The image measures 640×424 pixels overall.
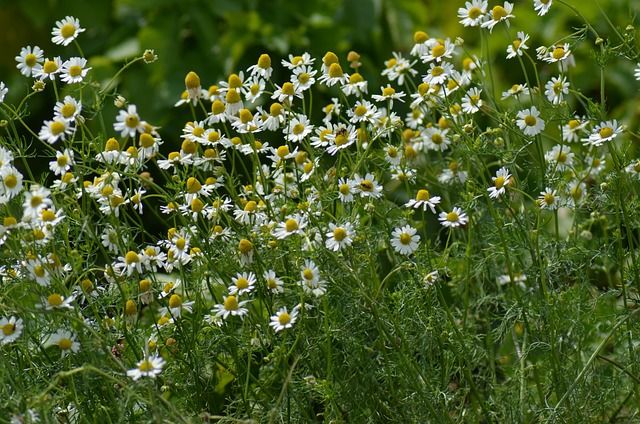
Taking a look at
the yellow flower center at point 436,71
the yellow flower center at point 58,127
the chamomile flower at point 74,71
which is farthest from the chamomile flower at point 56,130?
the yellow flower center at point 436,71

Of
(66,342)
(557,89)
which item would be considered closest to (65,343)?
(66,342)

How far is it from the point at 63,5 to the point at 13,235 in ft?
8.70

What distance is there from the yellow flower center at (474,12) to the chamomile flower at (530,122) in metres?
0.19

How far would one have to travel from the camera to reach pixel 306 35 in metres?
3.57

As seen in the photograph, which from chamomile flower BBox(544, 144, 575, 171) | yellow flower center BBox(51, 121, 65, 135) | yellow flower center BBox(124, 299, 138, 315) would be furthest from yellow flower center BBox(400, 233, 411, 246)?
yellow flower center BBox(51, 121, 65, 135)

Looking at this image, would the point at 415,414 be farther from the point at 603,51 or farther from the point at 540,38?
the point at 540,38

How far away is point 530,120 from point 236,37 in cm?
209

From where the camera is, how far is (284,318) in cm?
140

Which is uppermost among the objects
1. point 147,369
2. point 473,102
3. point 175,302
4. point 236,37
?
point 236,37

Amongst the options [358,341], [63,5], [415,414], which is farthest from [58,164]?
[63,5]

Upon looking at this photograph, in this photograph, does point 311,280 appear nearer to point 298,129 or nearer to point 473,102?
point 298,129

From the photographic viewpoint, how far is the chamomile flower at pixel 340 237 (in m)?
1.40

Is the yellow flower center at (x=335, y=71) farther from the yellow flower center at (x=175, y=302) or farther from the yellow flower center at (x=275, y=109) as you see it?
the yellow flower center at (x=175, y=302)

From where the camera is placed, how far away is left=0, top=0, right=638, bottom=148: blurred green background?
347 centimetres
